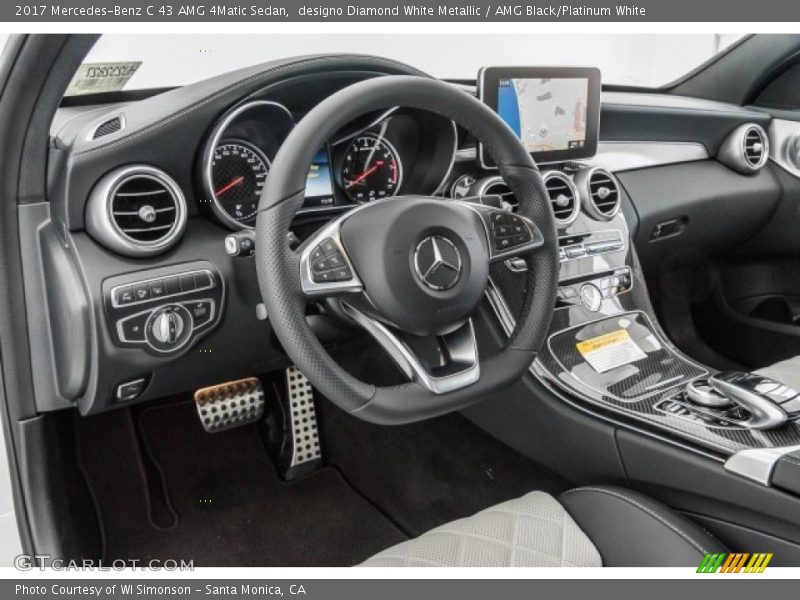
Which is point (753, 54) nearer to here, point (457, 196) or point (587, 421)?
point (457, 196)

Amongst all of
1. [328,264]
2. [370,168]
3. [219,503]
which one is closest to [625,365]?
[370,168]

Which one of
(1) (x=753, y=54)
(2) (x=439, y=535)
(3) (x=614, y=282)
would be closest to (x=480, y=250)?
(2) (x=439, y=535)

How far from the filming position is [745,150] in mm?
2391

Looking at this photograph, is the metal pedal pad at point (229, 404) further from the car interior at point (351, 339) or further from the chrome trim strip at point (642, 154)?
the chrome trim strip at point (642, 154)

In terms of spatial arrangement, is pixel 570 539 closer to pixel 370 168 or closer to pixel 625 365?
pixel 625 365

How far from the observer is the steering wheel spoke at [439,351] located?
111 centimetres

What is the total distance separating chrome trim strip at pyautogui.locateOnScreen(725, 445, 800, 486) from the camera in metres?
1.22

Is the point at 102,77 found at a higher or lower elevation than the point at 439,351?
higher

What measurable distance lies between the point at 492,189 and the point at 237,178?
58cm

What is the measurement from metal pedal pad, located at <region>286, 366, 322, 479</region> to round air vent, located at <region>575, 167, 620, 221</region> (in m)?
0.85

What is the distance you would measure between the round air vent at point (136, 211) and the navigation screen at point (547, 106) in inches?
27.6

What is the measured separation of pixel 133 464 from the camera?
171 cm

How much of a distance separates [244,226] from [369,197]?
27cm

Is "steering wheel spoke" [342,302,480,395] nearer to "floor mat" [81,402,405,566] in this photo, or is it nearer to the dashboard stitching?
the dashboard stitching
